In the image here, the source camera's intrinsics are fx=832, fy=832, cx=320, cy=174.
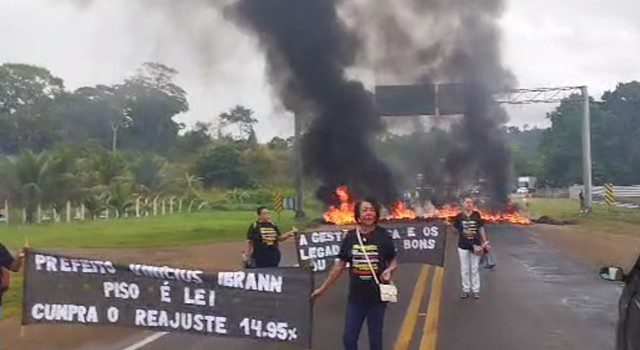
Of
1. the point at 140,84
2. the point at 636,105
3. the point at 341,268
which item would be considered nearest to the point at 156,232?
the point at 341,268

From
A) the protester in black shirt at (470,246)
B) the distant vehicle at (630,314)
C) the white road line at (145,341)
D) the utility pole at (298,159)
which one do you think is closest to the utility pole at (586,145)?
the utility pole at (298,159)

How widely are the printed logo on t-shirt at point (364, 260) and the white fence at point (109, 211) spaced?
22.4 meters

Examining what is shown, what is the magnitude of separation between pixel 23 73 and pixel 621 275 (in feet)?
245

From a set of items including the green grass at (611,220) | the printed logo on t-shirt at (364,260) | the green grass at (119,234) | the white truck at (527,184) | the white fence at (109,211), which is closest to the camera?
the printed logo on t-shirt at (364,260)

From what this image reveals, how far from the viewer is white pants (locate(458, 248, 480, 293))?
1173 cm

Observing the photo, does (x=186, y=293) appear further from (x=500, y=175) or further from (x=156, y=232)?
(x=500, y=175)

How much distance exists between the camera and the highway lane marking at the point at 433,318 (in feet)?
26.9

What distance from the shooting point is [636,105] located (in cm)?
8481

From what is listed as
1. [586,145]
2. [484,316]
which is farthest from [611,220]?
[484,316]

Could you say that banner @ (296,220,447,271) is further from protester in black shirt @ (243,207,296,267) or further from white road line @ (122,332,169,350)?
white road line @ (122,332,169,350)

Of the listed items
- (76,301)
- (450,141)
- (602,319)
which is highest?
(450,141)

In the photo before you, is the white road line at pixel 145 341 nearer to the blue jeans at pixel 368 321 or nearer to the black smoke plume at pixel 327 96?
the blue jeans at pixel 368 321

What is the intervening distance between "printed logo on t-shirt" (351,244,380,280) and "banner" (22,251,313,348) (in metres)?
0.53

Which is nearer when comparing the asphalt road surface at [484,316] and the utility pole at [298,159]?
the asphalt road surface at [484,316]
